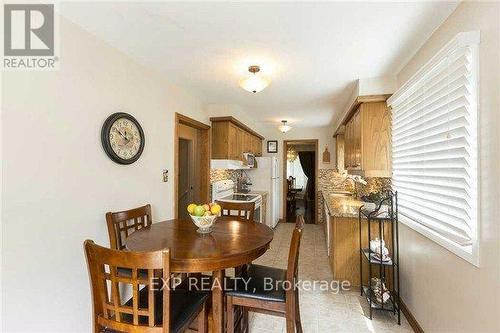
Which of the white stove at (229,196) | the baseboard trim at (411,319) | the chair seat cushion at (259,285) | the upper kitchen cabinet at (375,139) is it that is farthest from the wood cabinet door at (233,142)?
the baseboard trim at (411,319)

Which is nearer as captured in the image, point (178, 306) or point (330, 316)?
point (178, 306)

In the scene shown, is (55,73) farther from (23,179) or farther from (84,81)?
(23,179)

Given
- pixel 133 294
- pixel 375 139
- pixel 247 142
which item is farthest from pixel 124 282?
pixel 247 142

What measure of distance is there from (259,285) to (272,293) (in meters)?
0.12

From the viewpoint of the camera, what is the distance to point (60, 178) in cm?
152

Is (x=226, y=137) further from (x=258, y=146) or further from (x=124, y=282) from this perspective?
(x=124, y=282)

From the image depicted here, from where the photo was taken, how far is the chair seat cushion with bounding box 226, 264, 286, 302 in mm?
1488

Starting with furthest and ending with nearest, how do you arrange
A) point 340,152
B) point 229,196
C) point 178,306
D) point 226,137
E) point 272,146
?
point 272,146
point 340,152
point 229,196
point 226,137
point 178,306

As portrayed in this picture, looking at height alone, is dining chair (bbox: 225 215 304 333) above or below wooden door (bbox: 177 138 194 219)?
below

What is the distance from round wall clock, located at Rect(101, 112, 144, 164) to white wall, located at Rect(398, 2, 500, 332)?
2429 millimetres

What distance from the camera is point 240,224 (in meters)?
2.06

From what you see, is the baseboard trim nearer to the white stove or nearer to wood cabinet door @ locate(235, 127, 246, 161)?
the white stove

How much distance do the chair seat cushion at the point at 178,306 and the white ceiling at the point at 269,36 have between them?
1786 mm

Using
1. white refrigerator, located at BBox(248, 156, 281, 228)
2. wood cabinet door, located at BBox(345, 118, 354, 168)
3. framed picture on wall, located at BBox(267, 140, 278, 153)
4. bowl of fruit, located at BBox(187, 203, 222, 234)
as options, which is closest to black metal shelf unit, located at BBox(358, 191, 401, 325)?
wood cabinet door, located at BBox(345, 118, 354, 168)
